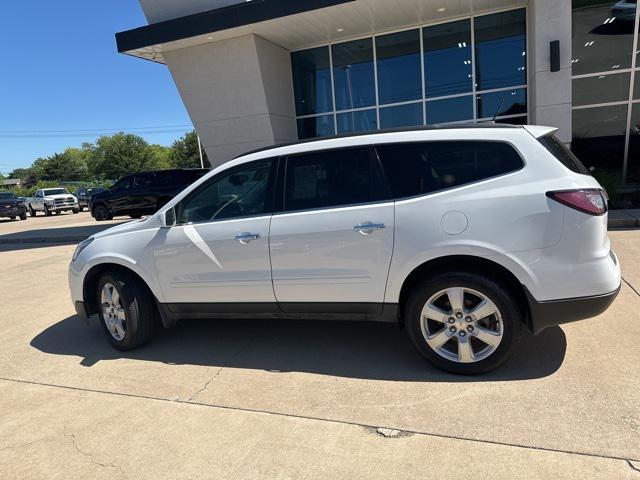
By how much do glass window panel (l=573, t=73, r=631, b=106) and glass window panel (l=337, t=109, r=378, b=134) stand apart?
5486 mm

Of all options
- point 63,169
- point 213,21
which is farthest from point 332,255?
point 63,169

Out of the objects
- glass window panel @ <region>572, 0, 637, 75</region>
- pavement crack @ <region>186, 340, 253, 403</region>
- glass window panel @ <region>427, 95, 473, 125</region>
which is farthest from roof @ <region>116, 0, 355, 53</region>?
pavement crack @ <region>186, 340, 253, 403</region>

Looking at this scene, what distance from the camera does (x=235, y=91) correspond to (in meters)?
13.8

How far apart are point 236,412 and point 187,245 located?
1.56 metres

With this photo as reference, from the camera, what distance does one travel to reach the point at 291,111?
15.0 metres

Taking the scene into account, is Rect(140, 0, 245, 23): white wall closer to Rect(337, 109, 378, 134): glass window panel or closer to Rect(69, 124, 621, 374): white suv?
Rect(337, 109, 378, 134): glass window panel

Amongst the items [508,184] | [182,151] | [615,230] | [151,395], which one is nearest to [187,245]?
[151,395]

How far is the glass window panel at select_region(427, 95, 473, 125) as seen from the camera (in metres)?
13.3

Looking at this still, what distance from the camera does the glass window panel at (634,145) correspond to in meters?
12.5

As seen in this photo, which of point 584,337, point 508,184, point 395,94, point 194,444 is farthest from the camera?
point 395,94

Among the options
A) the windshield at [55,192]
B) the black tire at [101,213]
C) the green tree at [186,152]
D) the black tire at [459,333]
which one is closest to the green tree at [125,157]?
the green tree at [186,152]

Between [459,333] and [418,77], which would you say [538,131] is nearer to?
[459,333]

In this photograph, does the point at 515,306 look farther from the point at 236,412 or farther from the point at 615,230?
the point at 615,230

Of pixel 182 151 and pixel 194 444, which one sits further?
pixel 182 151
